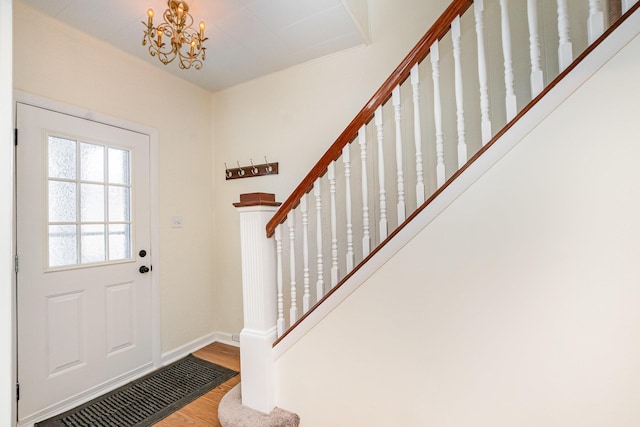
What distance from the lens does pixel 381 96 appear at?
4.99 ft

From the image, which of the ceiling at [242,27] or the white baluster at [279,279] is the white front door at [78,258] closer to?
the ceiling at [242,27]

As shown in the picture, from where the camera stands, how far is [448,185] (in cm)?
135

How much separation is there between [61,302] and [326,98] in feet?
8.31

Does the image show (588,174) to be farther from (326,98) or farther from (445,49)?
(326,98)

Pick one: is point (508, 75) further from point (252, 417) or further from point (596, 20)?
point (252, 417)

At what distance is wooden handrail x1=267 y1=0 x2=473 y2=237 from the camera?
139cm

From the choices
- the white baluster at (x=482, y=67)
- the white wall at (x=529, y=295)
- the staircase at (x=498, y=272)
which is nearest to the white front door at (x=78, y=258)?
the staircase at (x=498, y=272)

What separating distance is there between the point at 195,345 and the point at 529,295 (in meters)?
2.88

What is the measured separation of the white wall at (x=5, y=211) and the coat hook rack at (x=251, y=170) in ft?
6.86

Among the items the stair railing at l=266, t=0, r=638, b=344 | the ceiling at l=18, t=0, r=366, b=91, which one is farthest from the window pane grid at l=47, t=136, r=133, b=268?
the stair railing at l=266, t=0, r=638, b=344

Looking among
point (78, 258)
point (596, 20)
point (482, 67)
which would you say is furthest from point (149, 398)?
point (596, 20)

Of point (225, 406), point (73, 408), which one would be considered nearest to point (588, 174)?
point (225, 406)

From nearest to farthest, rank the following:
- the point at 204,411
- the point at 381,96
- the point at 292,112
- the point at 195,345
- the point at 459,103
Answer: the point at 459,103
the point at 381,96
the point at 204,411
the point at 292,112
the point at 195,345

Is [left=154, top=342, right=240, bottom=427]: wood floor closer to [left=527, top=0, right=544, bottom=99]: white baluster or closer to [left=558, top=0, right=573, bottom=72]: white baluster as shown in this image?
[left=527, top=0, right=544, bottom=99]: white baluster
